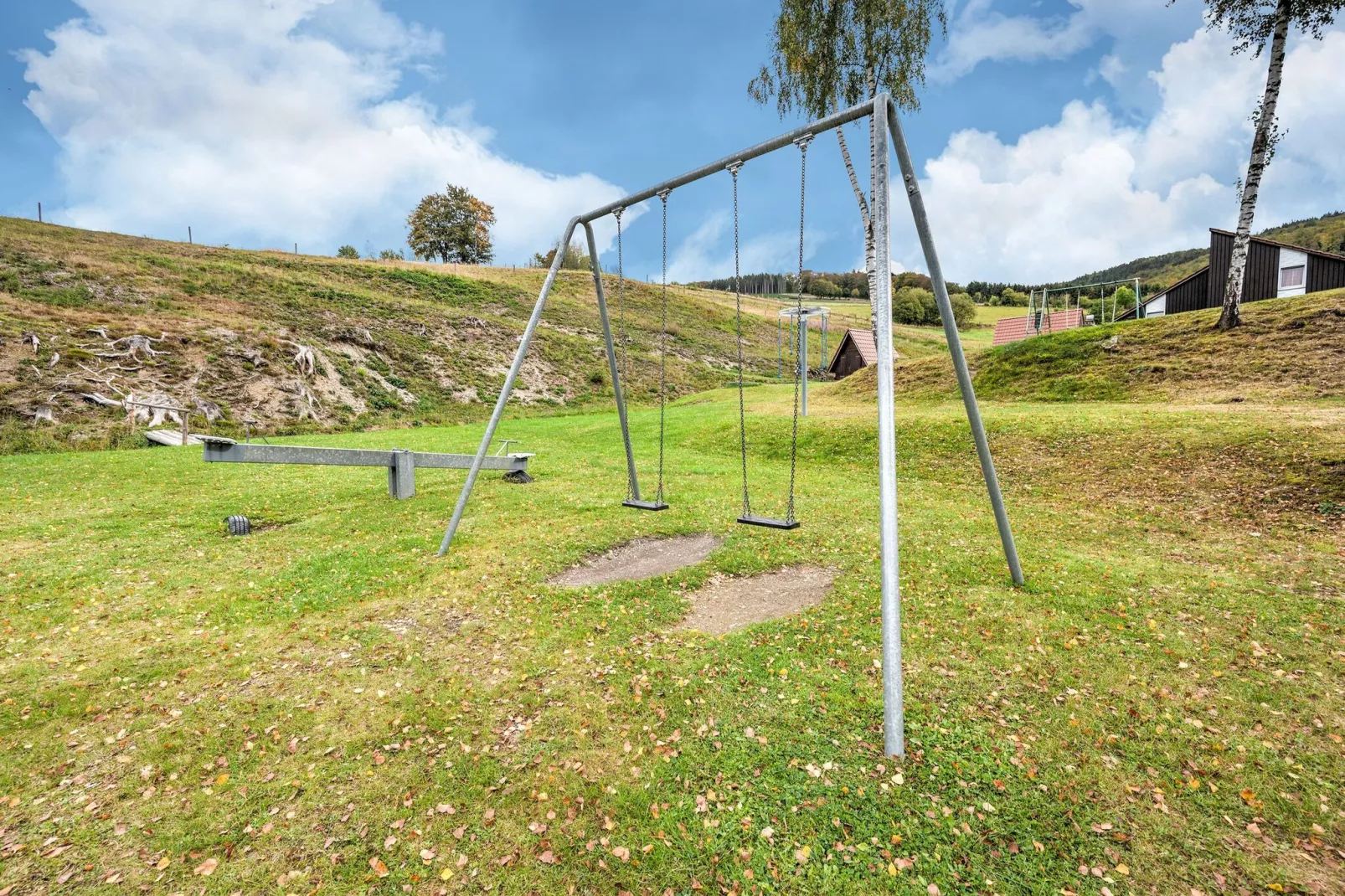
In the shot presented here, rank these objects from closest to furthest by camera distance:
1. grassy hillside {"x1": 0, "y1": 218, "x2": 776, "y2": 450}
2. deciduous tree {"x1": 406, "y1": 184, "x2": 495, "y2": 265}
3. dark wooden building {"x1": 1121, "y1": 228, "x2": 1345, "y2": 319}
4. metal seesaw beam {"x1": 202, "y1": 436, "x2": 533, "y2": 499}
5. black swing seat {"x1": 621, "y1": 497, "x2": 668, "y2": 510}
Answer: metal seesaw beam {"x1": 202, "y1": 436, "x2": 533, "y2": 499}, black swing seat {"x1": 621, "y1": 497, "x2": 668, "y2": 510}, grassy hillside {"x1": 0, "y1": 218, "x2": 776, "y2": 450}, dark wooden building {"x1": 1121, "y1": 228, "x2": 1345, "y2": 319}, deciduous tree {"x1": 406, "y1": 184, "x2": 495, "y2": 265}

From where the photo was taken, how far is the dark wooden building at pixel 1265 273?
88.3ft

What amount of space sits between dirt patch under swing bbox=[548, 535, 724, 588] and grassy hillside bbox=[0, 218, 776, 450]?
22907mm

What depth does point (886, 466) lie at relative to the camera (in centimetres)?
454

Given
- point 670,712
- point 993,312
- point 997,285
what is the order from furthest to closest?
1. point 997,285
2. point 993,312
3. point 670,712

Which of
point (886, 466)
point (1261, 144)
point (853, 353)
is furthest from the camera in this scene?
point (853, 353)

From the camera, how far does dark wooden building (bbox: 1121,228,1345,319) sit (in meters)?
26.9

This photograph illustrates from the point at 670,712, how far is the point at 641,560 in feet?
12.7

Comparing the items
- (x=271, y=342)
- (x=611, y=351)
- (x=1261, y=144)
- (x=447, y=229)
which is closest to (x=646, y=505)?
(x=611, y=351)

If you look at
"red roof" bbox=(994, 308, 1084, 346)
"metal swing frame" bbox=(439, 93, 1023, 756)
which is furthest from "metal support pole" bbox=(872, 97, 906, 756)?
"red roof" bbox=(994, 308, 1084, 346)

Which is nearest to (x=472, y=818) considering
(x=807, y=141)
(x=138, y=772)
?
(x=138, y=772)

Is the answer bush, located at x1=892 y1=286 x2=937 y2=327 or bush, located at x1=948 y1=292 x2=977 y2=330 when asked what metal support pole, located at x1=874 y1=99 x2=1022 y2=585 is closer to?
bush, located at x1=948 y1=292 x2=977 y2=330

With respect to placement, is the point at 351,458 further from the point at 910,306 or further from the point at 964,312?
the point at 910,306

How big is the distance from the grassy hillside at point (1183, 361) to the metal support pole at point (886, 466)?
1698 cm

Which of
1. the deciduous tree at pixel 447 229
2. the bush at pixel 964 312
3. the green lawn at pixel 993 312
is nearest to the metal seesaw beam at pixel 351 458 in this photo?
the deciduous tree at pixel 447 229
